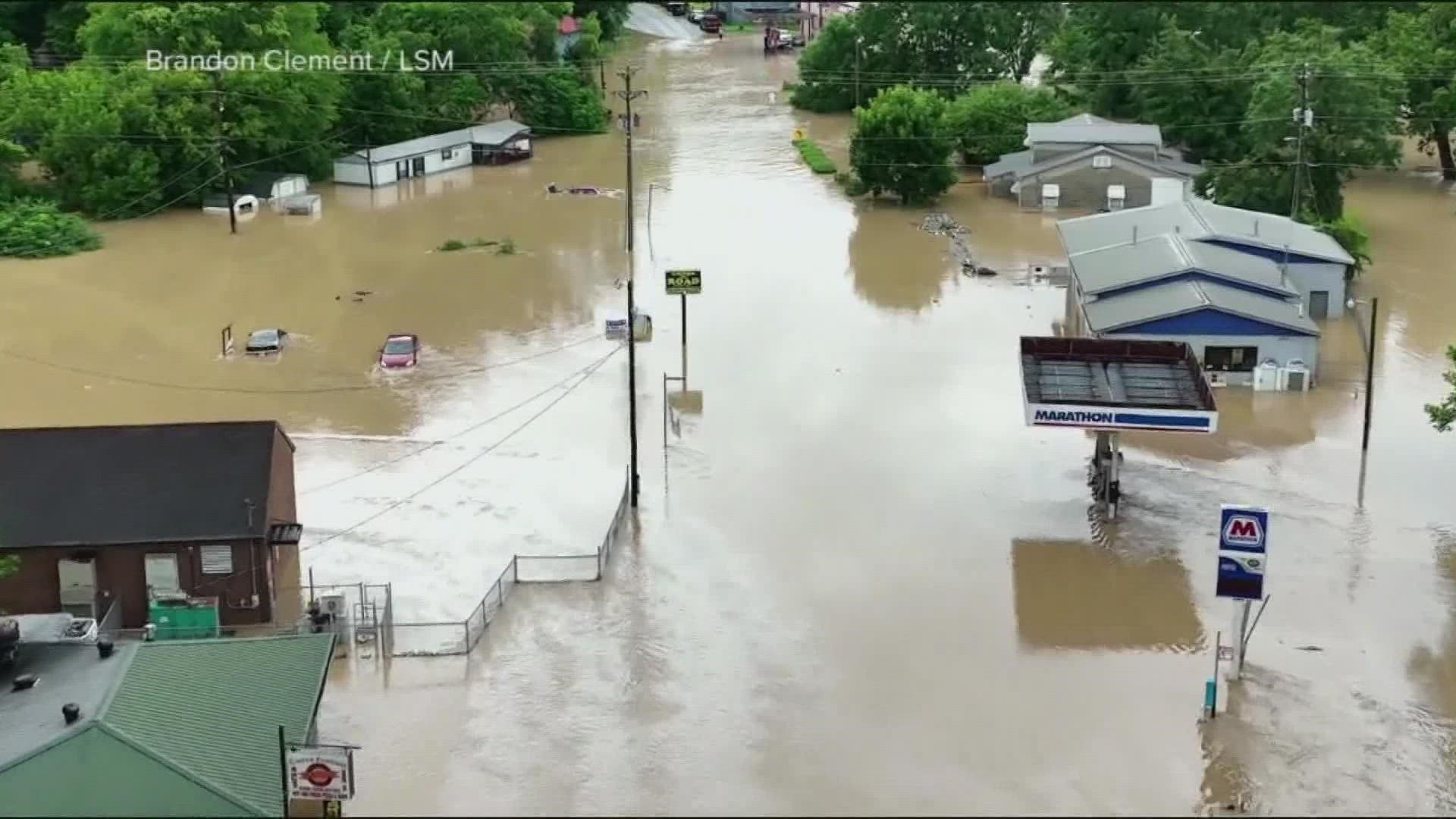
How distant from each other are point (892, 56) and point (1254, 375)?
42.8 meters

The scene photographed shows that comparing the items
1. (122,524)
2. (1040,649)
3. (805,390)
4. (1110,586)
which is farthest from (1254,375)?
(122,524)

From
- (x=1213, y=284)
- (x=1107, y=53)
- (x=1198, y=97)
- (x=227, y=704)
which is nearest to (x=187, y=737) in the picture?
(x=227, y=704)

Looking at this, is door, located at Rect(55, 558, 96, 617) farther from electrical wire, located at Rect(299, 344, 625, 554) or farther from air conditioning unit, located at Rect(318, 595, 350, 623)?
electrical wire, located at Rect(299, 344, 625, 554)

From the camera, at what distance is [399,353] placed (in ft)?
116

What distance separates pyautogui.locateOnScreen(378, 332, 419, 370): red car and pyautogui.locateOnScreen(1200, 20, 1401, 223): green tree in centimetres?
2376

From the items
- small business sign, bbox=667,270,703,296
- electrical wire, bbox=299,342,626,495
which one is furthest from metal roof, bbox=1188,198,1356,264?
electrical wire, bbox=299,342,626,495

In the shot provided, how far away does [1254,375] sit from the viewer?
1304 inches

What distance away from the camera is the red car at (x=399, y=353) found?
35.2 metres

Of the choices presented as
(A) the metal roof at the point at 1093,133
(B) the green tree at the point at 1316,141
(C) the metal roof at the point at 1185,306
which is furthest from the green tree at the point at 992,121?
(C) the metal roof at the point at 1185,306

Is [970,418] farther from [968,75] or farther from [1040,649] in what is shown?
[968,75]

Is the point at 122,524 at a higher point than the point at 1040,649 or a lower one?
higher

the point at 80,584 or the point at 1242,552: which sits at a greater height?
the point at 1242,552

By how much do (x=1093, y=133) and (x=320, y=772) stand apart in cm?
4351

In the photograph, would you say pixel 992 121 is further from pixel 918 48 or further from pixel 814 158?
pixel 918 48
